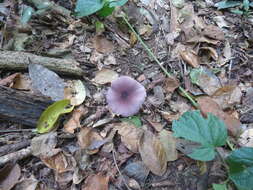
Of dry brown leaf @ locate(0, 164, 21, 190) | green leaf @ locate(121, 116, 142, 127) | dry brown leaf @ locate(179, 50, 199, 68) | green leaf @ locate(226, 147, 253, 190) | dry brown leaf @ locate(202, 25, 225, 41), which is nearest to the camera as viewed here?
green leaf @ locate(226, 147, 253, 190)

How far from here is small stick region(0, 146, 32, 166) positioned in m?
1.08

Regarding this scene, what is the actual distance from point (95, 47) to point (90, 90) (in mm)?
308

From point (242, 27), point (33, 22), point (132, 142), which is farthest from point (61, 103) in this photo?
point (242, 27)

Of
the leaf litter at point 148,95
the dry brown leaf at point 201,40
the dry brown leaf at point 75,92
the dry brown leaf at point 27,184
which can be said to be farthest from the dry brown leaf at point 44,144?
the dry brown leaf at point 201,40

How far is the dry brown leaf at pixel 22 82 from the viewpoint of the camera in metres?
1.31

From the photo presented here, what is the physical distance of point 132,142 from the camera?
1.20 meters

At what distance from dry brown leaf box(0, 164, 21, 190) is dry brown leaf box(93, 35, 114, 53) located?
79cm

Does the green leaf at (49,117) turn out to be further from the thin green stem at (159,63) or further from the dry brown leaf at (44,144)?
the thin green stem at (159,63)

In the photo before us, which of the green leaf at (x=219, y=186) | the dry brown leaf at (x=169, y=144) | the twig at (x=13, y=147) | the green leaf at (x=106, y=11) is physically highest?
the green leaf at (x=106, y=11)

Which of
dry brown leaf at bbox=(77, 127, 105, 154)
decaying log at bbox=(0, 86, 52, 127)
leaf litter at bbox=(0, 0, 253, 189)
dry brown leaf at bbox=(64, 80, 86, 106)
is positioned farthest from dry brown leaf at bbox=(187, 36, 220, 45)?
decaying log at bbox=(0, 86, 52, 127)

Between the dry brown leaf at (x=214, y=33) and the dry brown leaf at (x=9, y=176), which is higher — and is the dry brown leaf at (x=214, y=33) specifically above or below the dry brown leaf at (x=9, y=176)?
above

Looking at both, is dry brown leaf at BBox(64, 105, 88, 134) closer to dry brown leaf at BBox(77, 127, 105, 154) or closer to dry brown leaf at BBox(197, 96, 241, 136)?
dry brown leaf at BBox(77, 127, 105, 154)

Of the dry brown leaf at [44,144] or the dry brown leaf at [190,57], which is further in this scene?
the dry brown leaf at [190,57]

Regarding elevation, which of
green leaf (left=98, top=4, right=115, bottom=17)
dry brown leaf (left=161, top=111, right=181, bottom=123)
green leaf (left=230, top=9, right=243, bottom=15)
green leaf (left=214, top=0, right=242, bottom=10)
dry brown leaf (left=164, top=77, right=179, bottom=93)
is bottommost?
dry brown leaf (left=161, top=111, right=181, bottom=123)
